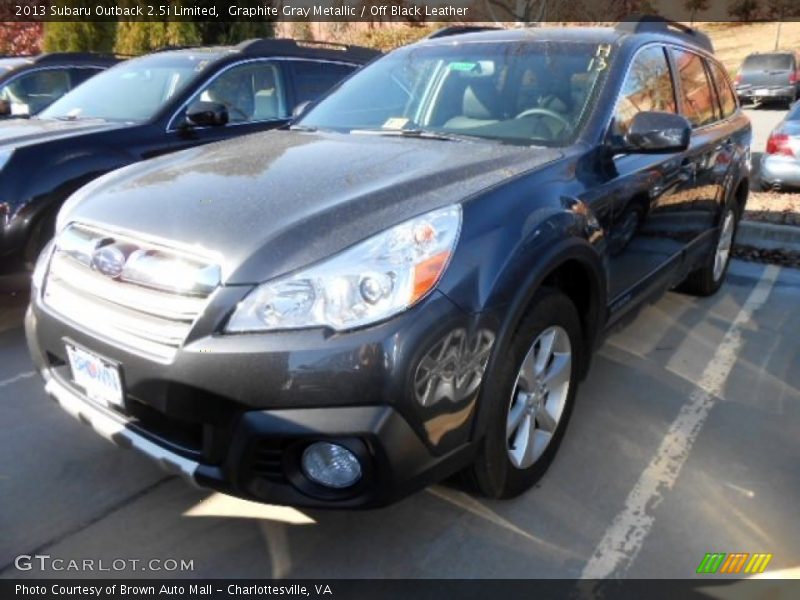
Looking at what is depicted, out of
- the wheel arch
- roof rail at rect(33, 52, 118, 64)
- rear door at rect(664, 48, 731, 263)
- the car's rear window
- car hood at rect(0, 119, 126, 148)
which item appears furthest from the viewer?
the car's rear window

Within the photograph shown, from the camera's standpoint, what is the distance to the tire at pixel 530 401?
2.35 m

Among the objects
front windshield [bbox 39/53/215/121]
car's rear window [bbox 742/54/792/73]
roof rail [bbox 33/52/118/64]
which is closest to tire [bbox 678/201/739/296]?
front windshield [bbox 39/53/215/121]

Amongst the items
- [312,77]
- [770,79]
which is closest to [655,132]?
[312,77]

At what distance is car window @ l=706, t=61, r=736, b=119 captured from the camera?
187 inches

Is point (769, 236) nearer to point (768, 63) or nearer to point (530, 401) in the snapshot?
point (530, 401)

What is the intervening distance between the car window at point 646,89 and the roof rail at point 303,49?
278 centimetres

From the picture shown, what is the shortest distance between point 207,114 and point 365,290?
3.40 m

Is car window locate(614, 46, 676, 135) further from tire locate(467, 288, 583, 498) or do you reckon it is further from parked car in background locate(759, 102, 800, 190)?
parked car in background locate(759, 102, 800, 190)

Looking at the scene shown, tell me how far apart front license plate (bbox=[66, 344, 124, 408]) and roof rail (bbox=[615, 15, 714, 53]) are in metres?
A: 2.93

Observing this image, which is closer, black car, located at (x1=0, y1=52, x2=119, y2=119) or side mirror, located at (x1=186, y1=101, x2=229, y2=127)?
side mirror, located at (x1=186, y1=101, x2=229, y2=127)

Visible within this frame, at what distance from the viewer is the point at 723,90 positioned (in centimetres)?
490

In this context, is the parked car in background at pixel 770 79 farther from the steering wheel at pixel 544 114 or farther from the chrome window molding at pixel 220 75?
the steering wheel at pixel 544 114

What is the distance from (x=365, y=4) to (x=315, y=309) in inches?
390

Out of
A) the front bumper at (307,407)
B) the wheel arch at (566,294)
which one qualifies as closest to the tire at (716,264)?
the wheel arch at (566,294)
